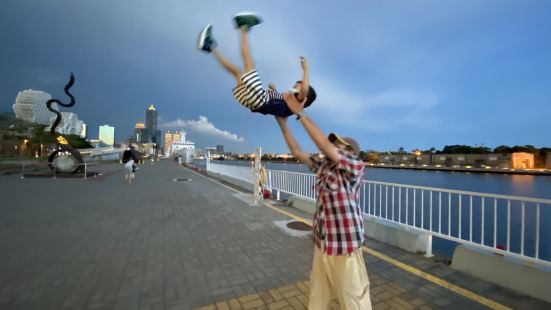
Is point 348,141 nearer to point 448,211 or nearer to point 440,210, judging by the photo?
point 448,211

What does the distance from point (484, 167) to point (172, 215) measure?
109857mm

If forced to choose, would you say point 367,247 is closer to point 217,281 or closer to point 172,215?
point 217,281

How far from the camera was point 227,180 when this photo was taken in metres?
15.8

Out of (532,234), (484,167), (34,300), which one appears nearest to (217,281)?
(34,300)

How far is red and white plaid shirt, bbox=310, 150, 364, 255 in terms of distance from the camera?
1.68 metres

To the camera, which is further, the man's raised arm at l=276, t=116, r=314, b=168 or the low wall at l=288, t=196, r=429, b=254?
the low wall at l=288, t=196, r=429, b=254

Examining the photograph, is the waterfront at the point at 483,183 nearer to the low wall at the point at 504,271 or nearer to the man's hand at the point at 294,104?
the low wall at the point at 504,271

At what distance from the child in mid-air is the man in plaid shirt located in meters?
0.14

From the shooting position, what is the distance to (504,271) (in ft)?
10.4

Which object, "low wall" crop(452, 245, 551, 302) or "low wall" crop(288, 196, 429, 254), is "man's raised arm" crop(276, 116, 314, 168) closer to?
"low wall" crop(452, 245, 551, 302)

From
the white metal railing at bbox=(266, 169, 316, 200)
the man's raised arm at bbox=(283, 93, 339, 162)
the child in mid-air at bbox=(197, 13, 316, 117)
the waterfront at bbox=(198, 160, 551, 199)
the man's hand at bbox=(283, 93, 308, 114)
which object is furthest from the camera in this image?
the waterfront at bbox=(198, 160, 551, 199)

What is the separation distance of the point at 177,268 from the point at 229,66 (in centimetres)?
302

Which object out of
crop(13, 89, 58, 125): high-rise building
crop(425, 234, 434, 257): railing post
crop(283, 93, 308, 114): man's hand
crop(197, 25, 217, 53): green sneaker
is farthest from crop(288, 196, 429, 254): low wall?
crop(13, 89, 58, 125): high-rise building

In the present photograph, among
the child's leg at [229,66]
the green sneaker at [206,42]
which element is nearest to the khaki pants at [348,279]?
the child's leg at [229,66]
